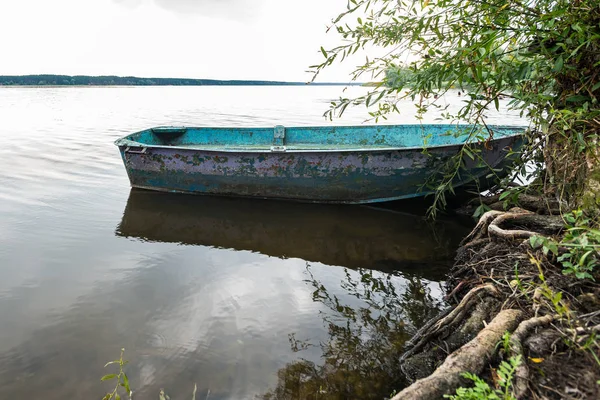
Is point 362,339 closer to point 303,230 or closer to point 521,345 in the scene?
point 521,345

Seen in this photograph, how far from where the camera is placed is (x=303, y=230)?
5633 mm

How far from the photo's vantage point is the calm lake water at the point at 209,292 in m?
2.80

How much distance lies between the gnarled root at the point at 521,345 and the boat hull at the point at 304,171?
376 centimetres

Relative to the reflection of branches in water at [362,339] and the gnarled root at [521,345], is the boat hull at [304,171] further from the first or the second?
the gnarled root at [521,345]

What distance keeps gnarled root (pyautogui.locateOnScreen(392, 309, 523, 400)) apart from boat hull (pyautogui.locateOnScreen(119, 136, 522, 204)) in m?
3.69

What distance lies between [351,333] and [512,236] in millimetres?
1759

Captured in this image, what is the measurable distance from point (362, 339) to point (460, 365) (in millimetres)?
1341

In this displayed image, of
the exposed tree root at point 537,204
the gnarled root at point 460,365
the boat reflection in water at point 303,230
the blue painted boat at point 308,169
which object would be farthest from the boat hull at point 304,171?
the gnarled root at point 460,365

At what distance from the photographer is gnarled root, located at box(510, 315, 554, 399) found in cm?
170

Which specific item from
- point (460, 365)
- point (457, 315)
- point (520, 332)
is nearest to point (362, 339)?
point (457, 315)

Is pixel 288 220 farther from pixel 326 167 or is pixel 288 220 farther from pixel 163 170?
pixel 163 170

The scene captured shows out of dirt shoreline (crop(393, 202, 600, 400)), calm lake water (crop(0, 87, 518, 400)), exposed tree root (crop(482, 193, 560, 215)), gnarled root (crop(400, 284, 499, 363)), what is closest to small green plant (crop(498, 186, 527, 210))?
exposed tree root (crop(482, 193, 560, 215))

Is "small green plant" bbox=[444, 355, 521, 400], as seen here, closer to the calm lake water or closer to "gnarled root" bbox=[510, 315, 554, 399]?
"gnarled root" bbox=[510, 315, 554, 399]

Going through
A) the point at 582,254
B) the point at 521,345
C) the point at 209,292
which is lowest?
the point at 209,292
